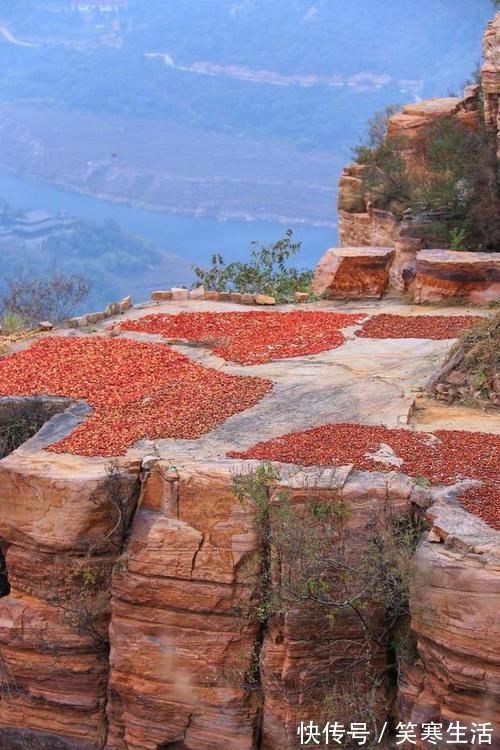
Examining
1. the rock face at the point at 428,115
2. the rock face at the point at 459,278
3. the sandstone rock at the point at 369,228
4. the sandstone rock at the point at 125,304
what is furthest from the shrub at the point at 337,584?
the rock face at the point at 428,115

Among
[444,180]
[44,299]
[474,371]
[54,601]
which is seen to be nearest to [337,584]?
[54,601]

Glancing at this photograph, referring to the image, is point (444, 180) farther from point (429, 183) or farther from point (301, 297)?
point (301, 297)

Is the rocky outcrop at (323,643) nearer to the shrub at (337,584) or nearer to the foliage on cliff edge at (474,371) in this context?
the shrub at (337,584)

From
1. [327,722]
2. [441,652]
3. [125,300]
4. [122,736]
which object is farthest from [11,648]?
[125,300]

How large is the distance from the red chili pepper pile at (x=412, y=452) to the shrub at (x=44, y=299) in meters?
12.8

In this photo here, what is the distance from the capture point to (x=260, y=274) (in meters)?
21.8

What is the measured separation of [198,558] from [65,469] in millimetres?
1364

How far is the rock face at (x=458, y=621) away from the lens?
8.70 metres

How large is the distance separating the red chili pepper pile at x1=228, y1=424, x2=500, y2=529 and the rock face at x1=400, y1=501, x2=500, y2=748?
487 mm

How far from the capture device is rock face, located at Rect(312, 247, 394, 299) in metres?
16.9

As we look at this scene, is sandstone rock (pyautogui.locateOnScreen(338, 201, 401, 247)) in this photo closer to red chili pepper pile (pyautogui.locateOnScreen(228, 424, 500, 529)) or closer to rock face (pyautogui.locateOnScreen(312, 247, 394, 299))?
rock face (pyautogui.locateOnScreen(312, 247, 394, 299))

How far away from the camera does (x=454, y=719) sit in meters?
8.91

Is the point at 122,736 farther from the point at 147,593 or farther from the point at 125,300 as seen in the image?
the point at 125,300

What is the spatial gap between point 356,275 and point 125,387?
5.32m
